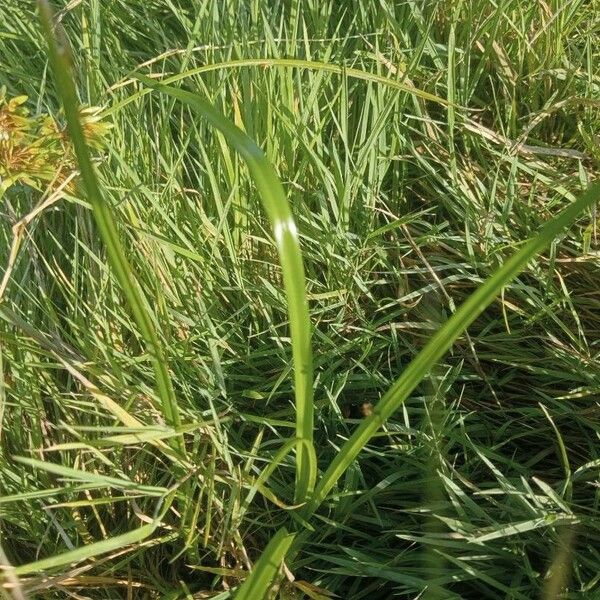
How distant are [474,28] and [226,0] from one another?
13.7 inches

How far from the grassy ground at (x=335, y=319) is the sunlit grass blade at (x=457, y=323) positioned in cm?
11

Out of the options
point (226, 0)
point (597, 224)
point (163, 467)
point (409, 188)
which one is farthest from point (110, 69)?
point (597, 224)

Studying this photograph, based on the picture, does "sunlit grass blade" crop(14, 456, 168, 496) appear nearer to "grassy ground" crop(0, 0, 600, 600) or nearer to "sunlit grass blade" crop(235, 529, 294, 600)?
"grassy ground" crop(0, 0, 600, 600)

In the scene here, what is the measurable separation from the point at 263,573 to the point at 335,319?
38 cm

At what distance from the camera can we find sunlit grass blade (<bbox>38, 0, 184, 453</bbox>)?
0.52 metres

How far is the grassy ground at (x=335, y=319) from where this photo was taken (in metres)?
0.90

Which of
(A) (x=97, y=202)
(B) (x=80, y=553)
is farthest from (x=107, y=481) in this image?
(A) (x=97, y=202)

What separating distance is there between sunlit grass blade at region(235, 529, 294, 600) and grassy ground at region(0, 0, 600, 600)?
0.08 metres

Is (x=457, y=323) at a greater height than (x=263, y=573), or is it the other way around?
(x=457, y=323)

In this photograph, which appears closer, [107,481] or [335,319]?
[107,481]

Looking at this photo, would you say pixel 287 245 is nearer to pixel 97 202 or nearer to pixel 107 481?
pixel 97 202

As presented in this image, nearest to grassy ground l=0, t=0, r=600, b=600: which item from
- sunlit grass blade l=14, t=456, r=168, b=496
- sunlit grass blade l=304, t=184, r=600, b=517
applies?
sunlit grass blade l=14, t=456, r=168, b=496

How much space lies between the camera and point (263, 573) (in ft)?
2.43

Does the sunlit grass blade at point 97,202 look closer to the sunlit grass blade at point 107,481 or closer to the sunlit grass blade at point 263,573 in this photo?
the sunlit grass blade at point 107,481
